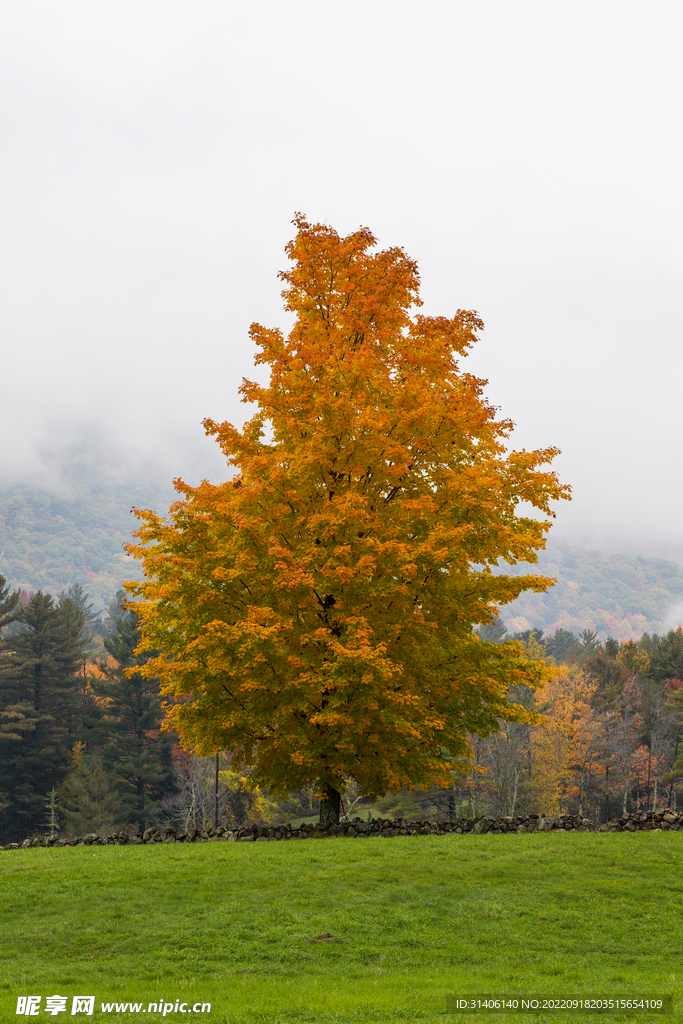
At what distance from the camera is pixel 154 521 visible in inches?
691

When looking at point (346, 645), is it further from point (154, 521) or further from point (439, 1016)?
point (439, 1016)

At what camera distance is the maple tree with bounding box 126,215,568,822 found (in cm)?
1553

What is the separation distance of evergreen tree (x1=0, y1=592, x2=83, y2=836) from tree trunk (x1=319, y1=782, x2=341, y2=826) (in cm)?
3587

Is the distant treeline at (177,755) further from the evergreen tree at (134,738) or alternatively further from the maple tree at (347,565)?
the maple tree at (347,565)

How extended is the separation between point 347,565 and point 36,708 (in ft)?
150

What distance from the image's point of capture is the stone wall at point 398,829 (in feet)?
55.4

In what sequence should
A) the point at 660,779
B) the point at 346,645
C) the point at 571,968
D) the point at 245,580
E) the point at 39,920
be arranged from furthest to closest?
the point at 660,779, the point at 245,580, the point at 346,645, the point at 39,920, the point at 571,968

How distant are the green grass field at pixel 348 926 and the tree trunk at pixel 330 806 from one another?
3.30 m

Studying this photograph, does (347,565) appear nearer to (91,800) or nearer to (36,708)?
(91,800)

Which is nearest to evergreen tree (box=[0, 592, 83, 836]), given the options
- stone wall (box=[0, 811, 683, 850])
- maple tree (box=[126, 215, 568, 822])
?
stone wall (box=[0, 811, 683, 850])

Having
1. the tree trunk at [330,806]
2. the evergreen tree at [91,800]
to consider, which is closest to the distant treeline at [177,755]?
the evergreen tree at [91,800]

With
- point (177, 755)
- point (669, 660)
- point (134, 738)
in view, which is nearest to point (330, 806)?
point (134, 738)

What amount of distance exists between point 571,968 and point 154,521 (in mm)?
12058

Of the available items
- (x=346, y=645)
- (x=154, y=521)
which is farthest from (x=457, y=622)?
(x=154, y=521)
